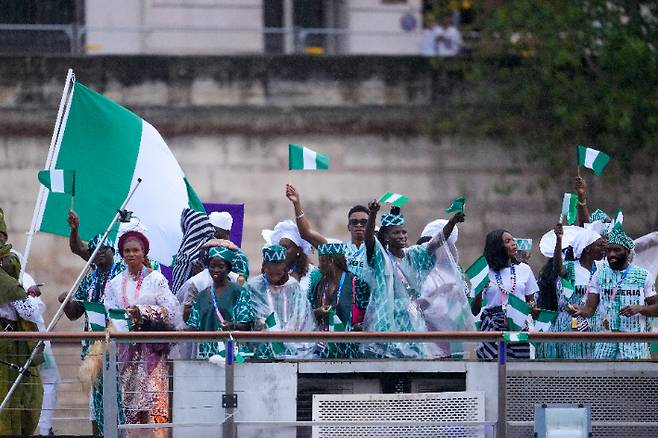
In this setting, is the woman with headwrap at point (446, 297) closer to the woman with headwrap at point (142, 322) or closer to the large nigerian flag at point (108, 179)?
the woman with headwrap at point (142, 322)

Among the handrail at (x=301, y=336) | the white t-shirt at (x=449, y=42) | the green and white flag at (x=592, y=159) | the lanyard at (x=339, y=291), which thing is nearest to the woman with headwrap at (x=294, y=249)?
the lanyard at (x=339, y=291)

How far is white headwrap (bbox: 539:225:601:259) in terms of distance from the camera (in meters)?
15.4

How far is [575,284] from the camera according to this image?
1527 cm

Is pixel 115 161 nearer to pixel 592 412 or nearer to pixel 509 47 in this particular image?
pixel 592 412

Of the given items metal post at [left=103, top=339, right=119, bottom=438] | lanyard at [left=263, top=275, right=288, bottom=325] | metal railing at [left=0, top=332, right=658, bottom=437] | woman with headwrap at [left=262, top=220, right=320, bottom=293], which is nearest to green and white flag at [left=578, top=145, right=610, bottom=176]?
woman with headwrap at [left=262, top=220, right=320, bottom=293]

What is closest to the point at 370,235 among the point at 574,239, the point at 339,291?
the point at 339,291

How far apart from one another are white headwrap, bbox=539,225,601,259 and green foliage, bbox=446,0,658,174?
476 cm

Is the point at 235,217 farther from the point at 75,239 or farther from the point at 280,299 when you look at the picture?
the point at 280,299

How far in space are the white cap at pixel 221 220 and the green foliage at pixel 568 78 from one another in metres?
6.24

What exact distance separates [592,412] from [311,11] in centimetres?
1179

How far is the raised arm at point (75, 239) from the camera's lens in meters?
14.7

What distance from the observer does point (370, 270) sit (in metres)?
14.0

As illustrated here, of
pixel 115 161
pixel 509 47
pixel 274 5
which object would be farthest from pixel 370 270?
pixel 274 5

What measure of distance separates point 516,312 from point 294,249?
7.17ft
